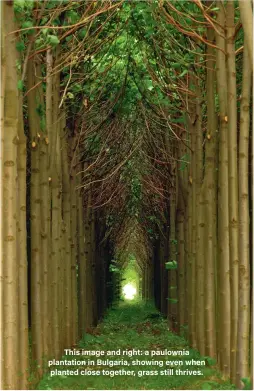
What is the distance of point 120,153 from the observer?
76.6 ft

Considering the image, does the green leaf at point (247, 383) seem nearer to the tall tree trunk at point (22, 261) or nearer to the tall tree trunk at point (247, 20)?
the tall tree trunk at point (22, 261)

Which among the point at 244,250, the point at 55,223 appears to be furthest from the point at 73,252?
the point at 244,250

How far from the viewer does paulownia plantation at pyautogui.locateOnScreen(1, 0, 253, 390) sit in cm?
905

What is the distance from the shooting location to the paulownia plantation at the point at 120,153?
9.05 metres

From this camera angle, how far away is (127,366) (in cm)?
1482

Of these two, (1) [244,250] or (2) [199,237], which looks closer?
(1) [244,250]

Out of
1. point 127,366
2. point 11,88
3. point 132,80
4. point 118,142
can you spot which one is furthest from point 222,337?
point 118,142

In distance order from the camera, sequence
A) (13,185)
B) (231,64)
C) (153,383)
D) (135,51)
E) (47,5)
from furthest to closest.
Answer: (135,51) → (153,383) → (231,64) → (47,5) → (13,185)

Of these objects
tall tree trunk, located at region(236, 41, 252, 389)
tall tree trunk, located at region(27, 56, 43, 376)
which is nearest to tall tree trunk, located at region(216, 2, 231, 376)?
tall tree trunk, located at region(236, 41, 252, 389)

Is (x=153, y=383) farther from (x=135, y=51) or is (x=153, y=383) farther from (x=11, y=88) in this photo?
(x=135, y=51)

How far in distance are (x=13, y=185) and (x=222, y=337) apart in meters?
4.57

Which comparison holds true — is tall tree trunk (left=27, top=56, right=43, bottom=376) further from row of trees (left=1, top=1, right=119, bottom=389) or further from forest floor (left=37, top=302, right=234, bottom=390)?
forest floor (left=37, top=302, right=234, bottom=390)

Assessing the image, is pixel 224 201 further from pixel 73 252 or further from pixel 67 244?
pixel 73 252

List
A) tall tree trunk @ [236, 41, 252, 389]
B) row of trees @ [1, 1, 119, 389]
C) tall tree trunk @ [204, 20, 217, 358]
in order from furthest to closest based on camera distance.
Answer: tall tree trunk @ [204, 20, 217, 358] → tall tree trunk @ [236, 41, 252, 389] → row of trees @ [1, 1, 119, 389]
